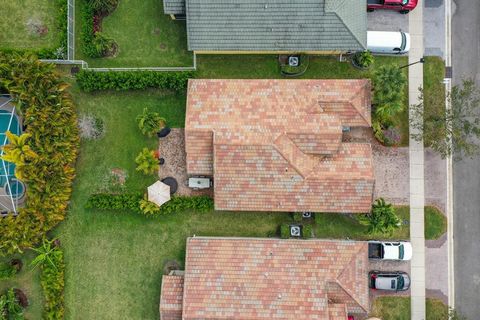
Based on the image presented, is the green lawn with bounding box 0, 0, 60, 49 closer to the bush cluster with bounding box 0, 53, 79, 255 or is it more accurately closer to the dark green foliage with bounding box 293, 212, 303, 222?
the bush cluster with bounding box 0, 53, 79, 255

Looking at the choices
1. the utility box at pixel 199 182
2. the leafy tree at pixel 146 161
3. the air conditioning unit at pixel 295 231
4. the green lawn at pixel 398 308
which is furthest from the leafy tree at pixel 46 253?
the green lawn at pixel 398 308

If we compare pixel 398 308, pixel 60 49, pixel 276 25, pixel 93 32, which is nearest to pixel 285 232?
pixel 398 308

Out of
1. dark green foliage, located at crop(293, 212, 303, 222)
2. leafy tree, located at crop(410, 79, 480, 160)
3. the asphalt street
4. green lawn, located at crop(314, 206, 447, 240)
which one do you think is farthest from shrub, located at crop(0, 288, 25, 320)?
the asphalt street

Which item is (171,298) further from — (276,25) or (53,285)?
(276,25)

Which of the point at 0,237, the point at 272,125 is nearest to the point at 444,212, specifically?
the point at 272,125

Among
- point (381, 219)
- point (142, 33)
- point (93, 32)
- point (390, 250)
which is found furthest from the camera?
point (142, 33)
